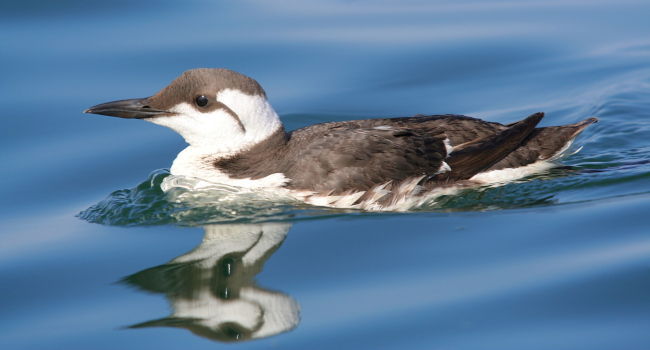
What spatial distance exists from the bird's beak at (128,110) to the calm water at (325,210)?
789mm

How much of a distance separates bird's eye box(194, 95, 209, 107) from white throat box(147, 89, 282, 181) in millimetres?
55

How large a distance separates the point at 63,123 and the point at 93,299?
4.06 m

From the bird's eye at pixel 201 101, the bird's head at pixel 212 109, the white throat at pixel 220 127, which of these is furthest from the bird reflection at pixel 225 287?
the bird's eye at pixel 201 101

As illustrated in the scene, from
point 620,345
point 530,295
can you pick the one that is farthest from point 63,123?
point 620,345

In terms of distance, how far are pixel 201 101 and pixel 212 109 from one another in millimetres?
110

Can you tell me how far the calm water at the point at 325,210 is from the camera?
6.18 m

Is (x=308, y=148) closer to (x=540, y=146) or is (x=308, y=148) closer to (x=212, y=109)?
(x=212, y=109)

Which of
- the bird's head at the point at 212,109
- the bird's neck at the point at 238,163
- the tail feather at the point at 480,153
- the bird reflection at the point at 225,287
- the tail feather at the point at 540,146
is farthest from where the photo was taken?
the tail feather at the point at 540,146

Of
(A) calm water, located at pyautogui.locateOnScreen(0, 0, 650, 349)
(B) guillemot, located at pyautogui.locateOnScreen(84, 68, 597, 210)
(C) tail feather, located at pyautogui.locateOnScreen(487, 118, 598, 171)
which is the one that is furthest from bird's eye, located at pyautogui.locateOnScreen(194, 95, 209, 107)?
(C) tail feather, located at pyautogui.locateOnScreen(487, 118, 598, 171)

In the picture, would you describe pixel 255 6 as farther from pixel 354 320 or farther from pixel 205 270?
pixel 354 320

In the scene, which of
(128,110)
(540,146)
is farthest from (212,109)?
(540,146)

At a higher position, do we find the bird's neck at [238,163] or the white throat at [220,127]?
the white throat at [220,127]

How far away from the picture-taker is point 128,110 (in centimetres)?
812

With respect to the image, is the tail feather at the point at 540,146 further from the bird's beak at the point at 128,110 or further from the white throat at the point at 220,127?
the bird's beak at the point at 128,110
